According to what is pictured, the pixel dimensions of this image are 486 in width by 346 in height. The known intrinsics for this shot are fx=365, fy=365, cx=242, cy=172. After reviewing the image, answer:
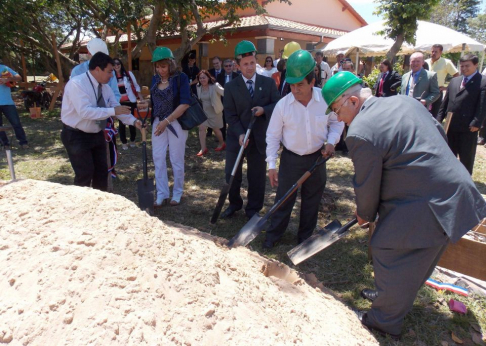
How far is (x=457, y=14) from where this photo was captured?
47062mm

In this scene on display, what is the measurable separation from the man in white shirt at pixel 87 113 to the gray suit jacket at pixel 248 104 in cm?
114

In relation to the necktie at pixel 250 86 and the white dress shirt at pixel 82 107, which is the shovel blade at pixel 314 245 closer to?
the necktie at pixel 250 86

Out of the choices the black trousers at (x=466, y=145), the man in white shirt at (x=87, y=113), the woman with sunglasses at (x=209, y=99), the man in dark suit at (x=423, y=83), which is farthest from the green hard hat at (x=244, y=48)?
the man in dark suit at (x=423, y=83)

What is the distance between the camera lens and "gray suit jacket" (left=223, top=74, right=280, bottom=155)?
3.91 meters

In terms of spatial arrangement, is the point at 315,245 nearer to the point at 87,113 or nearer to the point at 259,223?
the point at 259,223

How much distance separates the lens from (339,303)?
2.61 m

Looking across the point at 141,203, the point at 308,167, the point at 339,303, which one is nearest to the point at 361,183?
the point at 339,303

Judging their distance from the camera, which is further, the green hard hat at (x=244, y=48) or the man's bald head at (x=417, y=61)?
the man's bald head at (x=417, y=61)

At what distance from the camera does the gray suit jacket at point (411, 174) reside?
6.40 ft

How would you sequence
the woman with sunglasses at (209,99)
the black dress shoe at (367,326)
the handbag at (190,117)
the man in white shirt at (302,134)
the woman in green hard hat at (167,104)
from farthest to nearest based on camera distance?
the woman with sunglasses at (209,99), the handbag at (190,117), the woman in green hard hat at (167,104), the man in white shirt at (302,134), the black dress shoe at (367,326)

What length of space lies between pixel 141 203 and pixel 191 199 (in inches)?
33.3

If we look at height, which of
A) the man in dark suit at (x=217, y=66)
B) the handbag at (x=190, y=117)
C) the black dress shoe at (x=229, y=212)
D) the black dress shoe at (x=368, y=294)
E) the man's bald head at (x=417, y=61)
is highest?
the man in dark suit at (x=217, y=66)

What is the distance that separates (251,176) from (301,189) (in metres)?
0.81

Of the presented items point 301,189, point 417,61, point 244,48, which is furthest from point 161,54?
point 417,61
